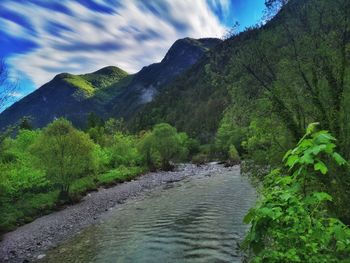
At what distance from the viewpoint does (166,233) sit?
24.8 meters

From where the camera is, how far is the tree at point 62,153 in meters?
40.7

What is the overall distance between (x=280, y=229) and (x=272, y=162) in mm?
18024

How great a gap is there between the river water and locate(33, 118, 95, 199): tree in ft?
26.3

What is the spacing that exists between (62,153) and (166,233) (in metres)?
21.3

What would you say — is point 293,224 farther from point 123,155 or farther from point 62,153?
point 123,155

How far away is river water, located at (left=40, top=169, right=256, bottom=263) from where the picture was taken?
20125mm

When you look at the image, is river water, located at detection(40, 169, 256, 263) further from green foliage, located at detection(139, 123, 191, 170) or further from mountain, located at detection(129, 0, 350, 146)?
green foliage, located at detection(139, 123, 191, 170)

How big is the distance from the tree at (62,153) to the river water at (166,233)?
8.01m

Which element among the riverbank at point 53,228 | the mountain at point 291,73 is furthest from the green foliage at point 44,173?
the mountain at point 291,73

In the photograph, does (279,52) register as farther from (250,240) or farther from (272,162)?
(250,240)

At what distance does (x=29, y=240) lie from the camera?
25422mm

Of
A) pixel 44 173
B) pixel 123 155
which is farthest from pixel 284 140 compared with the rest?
pixel 123 155

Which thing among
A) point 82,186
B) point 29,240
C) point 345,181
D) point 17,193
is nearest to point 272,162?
point 345,181

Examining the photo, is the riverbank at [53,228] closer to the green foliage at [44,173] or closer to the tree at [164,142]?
the green foliage at [44,173]
